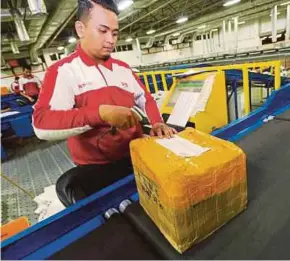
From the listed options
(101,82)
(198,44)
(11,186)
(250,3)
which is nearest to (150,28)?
(198,44)

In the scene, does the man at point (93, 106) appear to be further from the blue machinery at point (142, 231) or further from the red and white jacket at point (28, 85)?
the red and white jacket at point (28, 85)

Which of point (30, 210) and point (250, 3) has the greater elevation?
point (250, 3)

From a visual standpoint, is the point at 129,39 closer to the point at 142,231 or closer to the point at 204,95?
the point at 204,95

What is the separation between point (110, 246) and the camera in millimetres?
722

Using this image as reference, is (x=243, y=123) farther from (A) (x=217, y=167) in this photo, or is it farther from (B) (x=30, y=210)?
(B) (x=30, y=210)

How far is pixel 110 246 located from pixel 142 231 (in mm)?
117

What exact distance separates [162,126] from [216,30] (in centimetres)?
1664

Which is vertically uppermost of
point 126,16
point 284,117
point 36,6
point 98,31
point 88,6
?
point 126,16

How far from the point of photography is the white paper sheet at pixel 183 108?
2053 millimetres

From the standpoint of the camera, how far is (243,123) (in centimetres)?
153

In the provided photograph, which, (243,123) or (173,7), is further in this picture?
(173,7)

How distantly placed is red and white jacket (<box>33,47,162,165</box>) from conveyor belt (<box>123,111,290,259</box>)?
0.42 metres

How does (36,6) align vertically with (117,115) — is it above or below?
above

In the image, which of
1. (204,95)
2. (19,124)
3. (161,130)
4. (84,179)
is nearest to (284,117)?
(204,95)
